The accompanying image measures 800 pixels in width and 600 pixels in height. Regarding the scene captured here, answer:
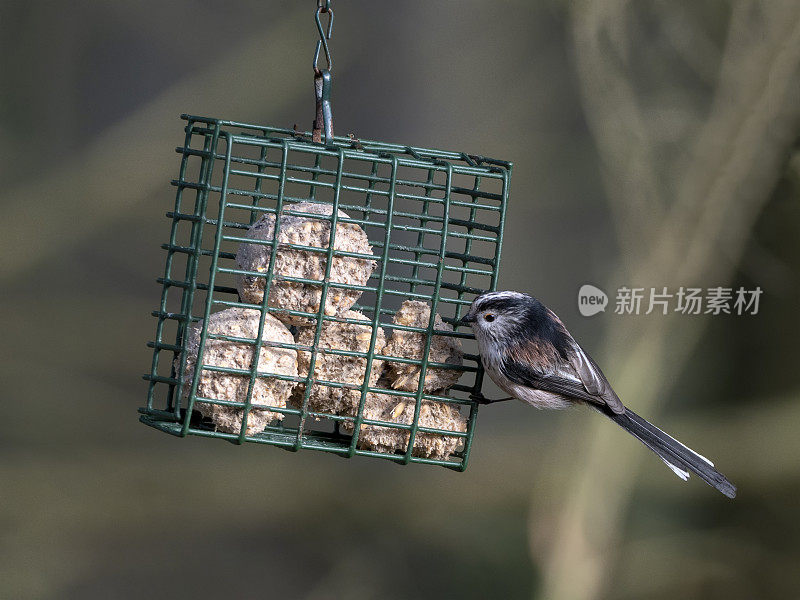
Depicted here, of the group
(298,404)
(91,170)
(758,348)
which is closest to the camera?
(298,404)

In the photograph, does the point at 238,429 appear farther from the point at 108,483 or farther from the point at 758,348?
the point at 758,348

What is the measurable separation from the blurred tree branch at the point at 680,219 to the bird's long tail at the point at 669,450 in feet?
6.45

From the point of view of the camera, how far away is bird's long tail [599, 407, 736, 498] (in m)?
3.86

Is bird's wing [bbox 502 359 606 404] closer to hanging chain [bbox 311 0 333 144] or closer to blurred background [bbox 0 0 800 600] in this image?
hanging chain [bbox 311 0 333 144]

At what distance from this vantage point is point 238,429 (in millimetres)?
3346

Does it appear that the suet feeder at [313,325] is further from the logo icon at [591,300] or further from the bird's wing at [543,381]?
the logo icon at [591,300]

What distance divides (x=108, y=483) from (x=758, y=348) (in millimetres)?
4030

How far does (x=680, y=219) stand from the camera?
5891 mm

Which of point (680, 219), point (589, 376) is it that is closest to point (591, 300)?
point (680, 219)

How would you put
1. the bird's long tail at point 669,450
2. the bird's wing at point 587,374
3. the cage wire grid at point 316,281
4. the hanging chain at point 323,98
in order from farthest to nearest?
the bird's long tail at point 669,450 → the bird's wing at point 587,374 → the hanging chain at point 323,98 → the cage wire grid at point 316,281

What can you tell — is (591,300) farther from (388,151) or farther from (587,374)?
(388,151)

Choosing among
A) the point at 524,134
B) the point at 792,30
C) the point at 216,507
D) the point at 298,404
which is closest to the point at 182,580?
the point at 216,507

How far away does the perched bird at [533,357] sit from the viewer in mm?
3570

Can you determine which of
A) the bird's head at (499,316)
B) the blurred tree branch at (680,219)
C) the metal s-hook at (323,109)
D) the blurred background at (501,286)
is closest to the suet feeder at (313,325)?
the metal s-hook at (323,109)
